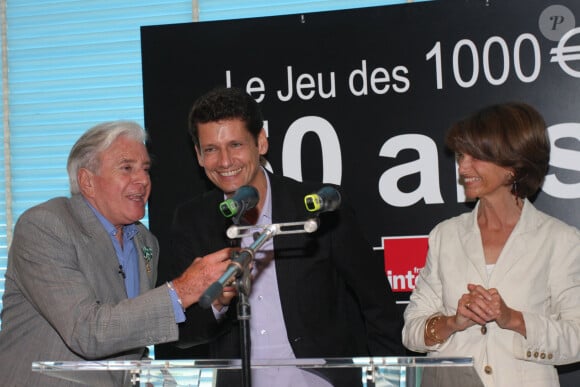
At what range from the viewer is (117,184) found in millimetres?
3506

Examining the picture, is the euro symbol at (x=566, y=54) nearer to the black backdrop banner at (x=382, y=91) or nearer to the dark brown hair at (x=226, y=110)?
the black backdrop banner at (x=382, y=91)

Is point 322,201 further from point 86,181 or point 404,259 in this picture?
point 404,259

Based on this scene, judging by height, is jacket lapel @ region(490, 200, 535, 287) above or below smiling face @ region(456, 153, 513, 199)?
below

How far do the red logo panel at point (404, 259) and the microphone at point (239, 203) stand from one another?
6.03 ft

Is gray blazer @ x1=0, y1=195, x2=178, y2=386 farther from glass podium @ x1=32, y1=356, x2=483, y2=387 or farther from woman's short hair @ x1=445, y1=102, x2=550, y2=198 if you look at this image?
woman's short hair @ x1=445, y1=102, x2=550, y2=198

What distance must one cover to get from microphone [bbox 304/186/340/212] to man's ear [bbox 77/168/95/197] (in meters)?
1.49

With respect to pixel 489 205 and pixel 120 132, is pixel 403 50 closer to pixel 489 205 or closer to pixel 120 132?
pixel 489 205

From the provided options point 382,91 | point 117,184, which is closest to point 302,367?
point 117,184

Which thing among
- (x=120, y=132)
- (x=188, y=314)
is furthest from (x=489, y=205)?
(x=120, y=132)

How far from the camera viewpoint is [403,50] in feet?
13.6

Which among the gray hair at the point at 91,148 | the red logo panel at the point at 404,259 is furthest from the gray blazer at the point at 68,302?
the red logo panel at the point at 404,259

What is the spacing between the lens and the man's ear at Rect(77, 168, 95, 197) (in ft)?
11.6

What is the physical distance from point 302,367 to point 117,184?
1485 mm

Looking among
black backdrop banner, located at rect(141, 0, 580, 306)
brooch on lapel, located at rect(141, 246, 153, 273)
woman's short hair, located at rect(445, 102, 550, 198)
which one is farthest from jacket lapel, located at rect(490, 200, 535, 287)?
brooch on lapel, located at rect(141, 246, 153, 273)
